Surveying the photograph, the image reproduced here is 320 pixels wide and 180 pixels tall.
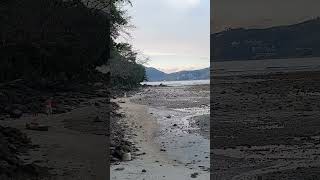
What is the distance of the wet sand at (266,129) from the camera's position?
9.48 metres

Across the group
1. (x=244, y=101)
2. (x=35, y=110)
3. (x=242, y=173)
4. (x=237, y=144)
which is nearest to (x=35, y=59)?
(x=35, y=110)

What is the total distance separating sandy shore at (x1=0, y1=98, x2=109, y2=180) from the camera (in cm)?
825

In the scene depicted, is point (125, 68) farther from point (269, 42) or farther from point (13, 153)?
point (13, 153)

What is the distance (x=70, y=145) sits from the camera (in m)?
9.95

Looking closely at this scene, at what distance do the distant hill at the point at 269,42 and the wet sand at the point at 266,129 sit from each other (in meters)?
1.67

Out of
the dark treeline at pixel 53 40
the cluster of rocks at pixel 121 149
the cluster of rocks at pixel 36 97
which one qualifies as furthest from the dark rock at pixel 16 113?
the cluster of rocks at pixel 121 149

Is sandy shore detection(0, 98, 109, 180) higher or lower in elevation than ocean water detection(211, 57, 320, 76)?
lower

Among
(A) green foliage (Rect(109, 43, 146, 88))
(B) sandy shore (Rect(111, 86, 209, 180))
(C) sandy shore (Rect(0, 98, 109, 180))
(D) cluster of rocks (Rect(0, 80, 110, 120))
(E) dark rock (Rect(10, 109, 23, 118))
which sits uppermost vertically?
(A) green foliage (Rect(109, 43, 146, 88))

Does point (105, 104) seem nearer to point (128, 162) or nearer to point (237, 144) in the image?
point (237, 144)

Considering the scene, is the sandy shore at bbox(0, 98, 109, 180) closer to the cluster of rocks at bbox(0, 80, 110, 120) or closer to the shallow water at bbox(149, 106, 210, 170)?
the cluster of rocks at bbox(0, 80, 110, 120)

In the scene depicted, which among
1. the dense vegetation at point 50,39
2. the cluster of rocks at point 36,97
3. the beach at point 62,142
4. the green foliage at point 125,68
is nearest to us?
the beach at point 62,142

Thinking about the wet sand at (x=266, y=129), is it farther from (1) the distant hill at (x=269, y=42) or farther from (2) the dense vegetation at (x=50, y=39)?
(2) the dense vegetation at (x=50, y=39)

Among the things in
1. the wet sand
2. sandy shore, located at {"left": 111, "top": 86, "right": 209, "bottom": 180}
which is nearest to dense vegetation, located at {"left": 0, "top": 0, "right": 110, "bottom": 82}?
sandy shore, located at {"left": 111, "top": 86, "right": 209, "bottom": 180}

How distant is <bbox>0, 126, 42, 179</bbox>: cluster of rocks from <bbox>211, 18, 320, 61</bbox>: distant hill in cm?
1026
